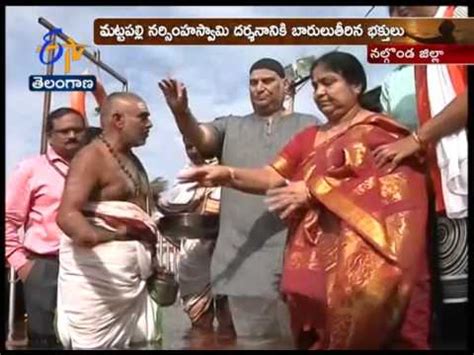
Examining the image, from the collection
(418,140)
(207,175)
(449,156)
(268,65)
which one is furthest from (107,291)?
(449,156)

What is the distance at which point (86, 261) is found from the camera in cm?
430

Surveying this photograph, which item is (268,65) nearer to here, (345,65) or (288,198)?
(345,65)

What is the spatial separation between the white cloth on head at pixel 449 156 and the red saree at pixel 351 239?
123 mm

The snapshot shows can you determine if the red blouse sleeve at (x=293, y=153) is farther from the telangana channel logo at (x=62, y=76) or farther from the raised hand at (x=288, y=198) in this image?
the telangana channel logo at (x=62, y=76)

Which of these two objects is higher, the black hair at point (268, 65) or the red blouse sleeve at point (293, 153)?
the black hair at point (268, 65)

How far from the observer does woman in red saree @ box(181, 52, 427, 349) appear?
4219 mm

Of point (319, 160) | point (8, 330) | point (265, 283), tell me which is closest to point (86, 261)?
point (8, 330)

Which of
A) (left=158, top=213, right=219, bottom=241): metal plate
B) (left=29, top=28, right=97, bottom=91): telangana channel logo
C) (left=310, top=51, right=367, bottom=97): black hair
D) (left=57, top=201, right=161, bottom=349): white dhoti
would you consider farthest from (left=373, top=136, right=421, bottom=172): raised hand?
(left=29, top=28, right=97, bottom=91): telangana channel logo

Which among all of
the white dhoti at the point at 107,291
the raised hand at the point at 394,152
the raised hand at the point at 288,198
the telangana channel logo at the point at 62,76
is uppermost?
the telangana channel logo at the point at 62,76

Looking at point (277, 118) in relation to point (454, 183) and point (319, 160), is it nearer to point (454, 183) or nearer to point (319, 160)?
point (319, 160)

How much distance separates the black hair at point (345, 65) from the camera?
4.33m

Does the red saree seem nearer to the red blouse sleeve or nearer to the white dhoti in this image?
the red blouse sleeve

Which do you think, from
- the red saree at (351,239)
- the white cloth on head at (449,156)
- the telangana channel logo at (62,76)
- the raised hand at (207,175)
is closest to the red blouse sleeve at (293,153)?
the red saree at (351,239)
